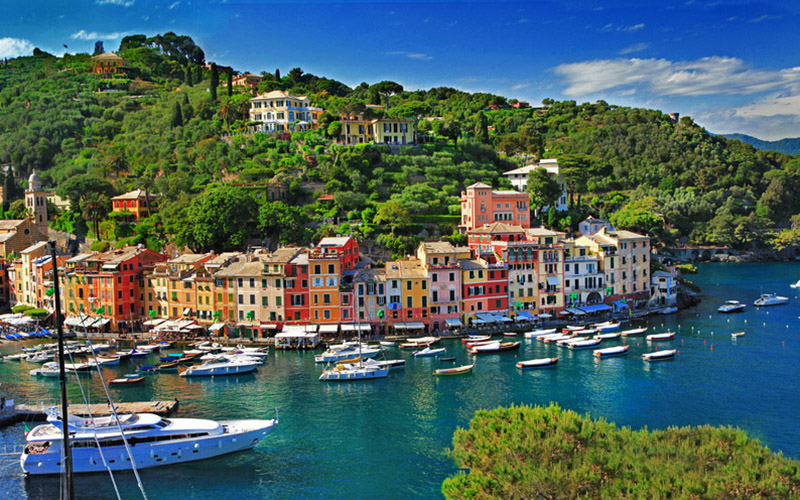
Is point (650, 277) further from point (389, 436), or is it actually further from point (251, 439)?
point (251, 439)

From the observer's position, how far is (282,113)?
87.9 meters

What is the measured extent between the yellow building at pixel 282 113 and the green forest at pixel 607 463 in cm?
7209

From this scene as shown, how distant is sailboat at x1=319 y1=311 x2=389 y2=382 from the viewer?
3903 cm

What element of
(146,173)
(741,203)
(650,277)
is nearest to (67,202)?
(146,173)

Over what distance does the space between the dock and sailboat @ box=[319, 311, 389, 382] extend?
343 inches

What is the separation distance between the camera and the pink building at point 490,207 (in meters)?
67.1

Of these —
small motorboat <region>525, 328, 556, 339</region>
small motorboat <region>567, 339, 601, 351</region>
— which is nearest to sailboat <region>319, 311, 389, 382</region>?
small motorboat <region>525, 328, 556, 339</region>

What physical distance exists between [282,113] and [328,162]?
51.3 ft

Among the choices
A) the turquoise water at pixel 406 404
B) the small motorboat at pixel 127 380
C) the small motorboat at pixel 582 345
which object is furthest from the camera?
the small motorboat at pixel 582 345

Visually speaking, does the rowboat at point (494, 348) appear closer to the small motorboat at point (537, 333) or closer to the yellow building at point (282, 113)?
the small motorboat at point (537, 333)

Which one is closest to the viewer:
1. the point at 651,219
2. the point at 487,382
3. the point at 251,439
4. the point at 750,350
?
the point at 251,439

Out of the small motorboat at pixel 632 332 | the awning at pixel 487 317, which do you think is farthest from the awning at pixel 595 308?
the awning at pixel 487 317

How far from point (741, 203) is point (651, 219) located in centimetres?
3614

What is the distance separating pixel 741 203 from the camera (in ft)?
343
